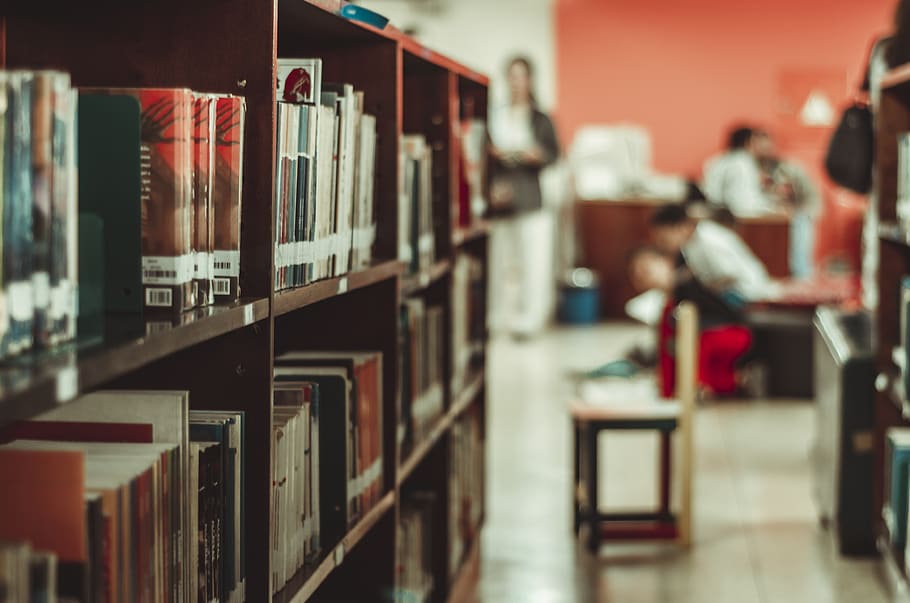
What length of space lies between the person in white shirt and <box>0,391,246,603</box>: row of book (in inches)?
A: 330

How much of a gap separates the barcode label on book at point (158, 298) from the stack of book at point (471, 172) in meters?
1.88

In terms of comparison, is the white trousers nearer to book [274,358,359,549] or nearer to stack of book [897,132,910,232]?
stack of book [897,132,910,232]

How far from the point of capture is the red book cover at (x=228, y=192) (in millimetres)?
1656

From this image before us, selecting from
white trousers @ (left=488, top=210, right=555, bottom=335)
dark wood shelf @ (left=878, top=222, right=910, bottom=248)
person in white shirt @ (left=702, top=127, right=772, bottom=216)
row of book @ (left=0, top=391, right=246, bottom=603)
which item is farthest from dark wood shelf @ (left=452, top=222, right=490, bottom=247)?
person in white shirt @ (left=702, top=127, right=772, bottom=216)

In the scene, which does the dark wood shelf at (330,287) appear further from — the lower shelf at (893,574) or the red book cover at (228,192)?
the lower shelf at (893,574)

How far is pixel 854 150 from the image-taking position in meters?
4.72

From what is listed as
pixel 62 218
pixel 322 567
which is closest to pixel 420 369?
pixel 322 567

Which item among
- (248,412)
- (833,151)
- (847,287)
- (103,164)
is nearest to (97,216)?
(103,164)

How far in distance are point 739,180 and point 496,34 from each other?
7.15 ft

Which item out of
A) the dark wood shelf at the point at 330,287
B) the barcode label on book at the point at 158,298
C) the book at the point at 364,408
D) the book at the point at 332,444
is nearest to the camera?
the barcode label on book at the point at 158,298

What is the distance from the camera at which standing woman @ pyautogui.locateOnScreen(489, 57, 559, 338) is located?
843 cm

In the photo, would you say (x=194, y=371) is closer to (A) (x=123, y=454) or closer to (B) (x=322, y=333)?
(A) (x=123, y=454)

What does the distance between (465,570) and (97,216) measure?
8.05 feet

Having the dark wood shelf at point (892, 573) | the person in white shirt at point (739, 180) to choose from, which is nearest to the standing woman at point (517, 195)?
the person in white shirt at point (739, 180)
